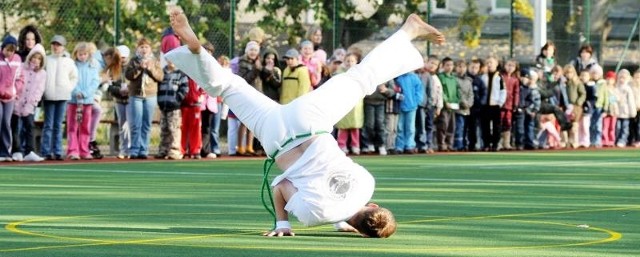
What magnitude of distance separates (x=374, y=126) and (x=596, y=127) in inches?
300

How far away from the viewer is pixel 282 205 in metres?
11.6

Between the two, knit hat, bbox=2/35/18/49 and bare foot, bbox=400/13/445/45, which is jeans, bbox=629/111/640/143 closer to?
knit hat, bbox=2/35/18/49

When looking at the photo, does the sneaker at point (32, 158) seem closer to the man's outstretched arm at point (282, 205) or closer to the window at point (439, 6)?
the window at point (439, 6)

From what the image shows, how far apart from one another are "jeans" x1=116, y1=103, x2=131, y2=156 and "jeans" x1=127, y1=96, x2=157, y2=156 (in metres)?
0.18

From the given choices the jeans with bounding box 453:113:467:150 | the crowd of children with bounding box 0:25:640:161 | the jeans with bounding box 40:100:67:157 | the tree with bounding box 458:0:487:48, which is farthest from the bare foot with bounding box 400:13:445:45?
the tree with bounding box 458:0:487:48

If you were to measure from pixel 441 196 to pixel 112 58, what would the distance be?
33.1ft

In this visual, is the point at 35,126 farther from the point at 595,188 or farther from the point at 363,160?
the point at 595,188

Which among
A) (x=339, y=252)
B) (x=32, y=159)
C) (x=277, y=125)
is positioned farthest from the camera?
(x=32, y=159)

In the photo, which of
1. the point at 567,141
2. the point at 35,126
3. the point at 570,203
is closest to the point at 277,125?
the point at 570,203

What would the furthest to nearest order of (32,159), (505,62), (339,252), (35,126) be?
1. (505,62)
2. (35,126)
3. (32,159)
4. (339,252)

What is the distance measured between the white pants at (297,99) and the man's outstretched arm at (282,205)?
0.26m

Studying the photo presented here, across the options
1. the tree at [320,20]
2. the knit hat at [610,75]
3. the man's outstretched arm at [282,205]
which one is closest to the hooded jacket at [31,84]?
the tree at [320,20]

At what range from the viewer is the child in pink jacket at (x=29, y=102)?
23.5 m

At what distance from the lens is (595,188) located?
18141 mm
